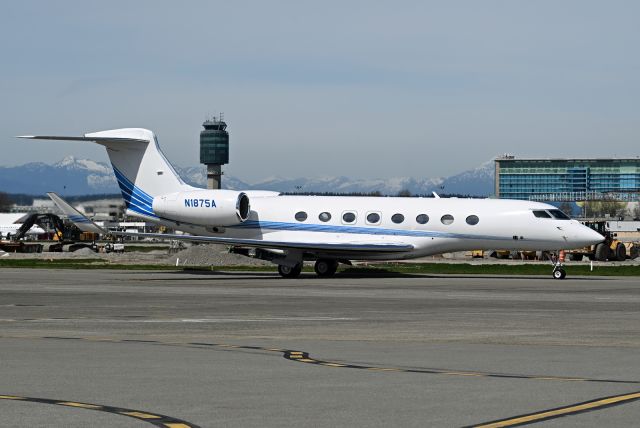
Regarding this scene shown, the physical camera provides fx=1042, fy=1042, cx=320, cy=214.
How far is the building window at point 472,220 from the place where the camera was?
4334 centimetres

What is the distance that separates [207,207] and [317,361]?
32.3 metres

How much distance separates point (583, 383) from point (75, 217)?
1466 inches

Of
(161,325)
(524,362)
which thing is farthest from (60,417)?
(161,325)

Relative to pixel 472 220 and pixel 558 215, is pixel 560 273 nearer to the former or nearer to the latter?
pixel 558 215

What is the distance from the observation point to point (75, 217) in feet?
152

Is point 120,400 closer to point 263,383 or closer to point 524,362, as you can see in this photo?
point 263,383

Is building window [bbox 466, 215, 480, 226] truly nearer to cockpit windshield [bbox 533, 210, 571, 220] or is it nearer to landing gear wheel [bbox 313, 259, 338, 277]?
cockpit windshield [bbox 533, 210, 571, 220]

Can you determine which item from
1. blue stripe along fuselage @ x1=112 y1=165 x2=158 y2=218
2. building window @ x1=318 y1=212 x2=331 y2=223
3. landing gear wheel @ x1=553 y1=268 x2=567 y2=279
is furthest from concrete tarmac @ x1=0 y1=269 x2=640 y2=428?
blue stripe along fuselage @ x1=112 y1=165 x2=158 y2=218

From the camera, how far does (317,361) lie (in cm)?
1404

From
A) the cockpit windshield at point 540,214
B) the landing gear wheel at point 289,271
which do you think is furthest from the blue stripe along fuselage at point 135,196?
the cockpit windshield at point 540,214

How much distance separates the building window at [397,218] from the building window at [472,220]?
282 cm

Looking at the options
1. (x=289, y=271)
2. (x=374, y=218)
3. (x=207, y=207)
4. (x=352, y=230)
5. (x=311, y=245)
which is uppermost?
(x=207, y=207)

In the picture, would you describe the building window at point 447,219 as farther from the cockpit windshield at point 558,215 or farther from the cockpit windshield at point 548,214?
the cockpit windshield at point 558,215

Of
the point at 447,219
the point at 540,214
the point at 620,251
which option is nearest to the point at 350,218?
the point at 447,219
